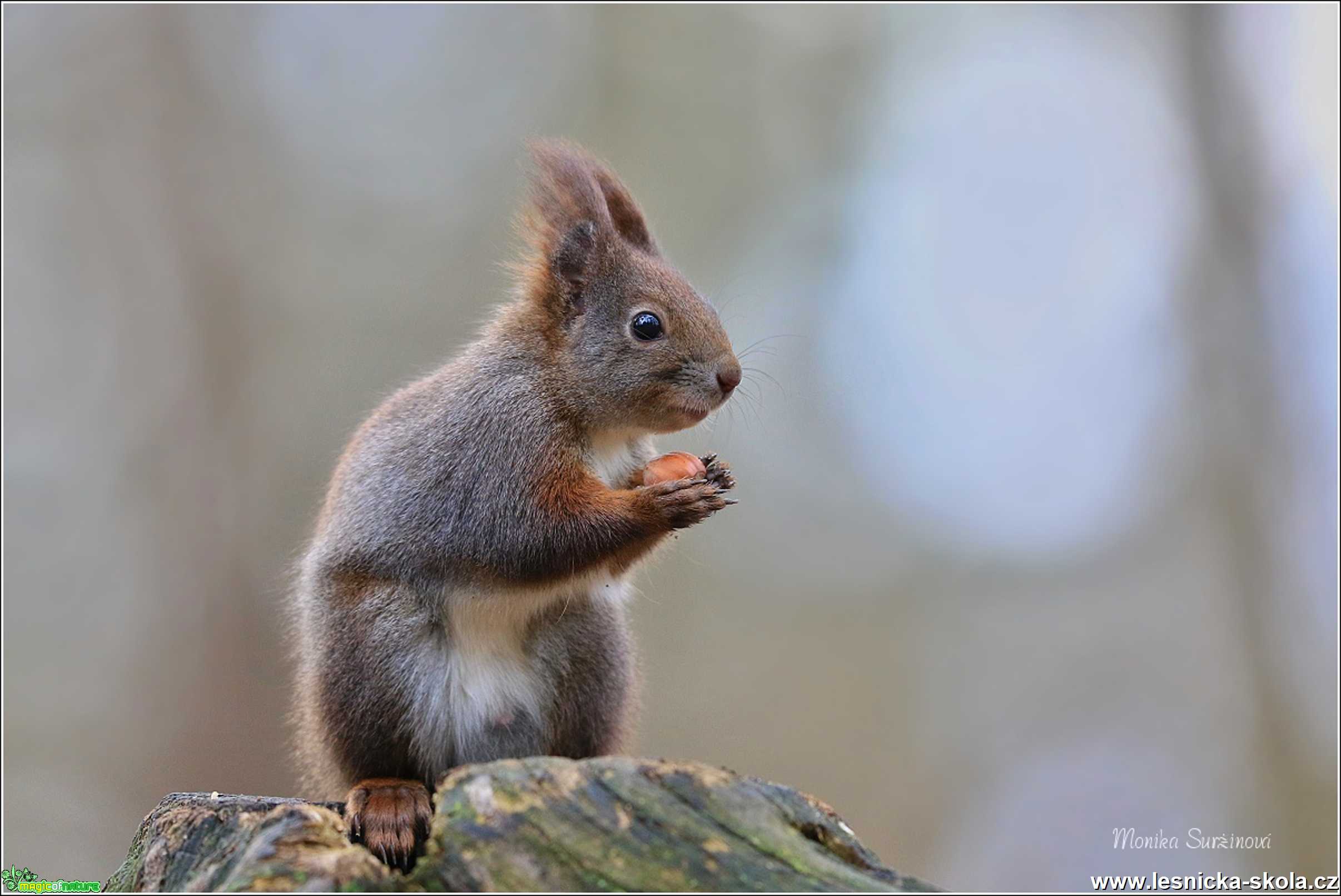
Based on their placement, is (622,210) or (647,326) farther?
(622,210)

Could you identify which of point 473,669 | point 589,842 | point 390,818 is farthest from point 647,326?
point 589,842

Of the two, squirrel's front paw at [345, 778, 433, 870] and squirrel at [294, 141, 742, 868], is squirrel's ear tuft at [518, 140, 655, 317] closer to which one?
squirrel at [294, 141, 742, 868]

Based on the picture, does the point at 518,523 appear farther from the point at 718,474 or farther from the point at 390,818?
the point at 390,818

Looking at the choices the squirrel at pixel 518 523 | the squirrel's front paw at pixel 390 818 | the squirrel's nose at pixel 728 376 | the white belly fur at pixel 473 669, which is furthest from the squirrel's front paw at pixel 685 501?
the squirrel's front paw at pixel 390 818

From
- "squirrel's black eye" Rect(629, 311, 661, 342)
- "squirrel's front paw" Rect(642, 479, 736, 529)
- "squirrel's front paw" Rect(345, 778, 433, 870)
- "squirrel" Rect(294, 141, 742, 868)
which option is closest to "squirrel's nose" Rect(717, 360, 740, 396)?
"squirrel" Rect(294, 141, 742, 868)

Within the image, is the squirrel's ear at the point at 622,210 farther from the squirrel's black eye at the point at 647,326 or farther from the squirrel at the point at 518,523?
the squirrel's black eye at the point at 647,326
